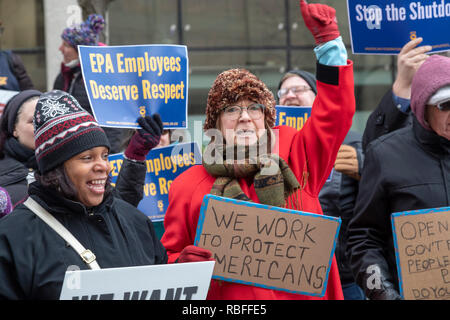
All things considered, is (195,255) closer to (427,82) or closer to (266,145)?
(266,145)

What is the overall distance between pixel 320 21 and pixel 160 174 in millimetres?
2065

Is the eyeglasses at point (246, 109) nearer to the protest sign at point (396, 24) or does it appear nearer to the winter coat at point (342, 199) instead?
the protest sign at point (396, 24)

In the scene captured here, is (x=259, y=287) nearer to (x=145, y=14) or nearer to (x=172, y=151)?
(x=172, y=151)

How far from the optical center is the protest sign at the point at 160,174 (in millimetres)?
4715

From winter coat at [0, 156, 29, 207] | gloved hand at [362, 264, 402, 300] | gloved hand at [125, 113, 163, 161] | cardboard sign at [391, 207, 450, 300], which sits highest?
gloved hand at [125, 113, 163, 161]

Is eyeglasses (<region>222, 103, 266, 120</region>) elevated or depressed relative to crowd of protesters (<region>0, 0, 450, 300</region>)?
elevated

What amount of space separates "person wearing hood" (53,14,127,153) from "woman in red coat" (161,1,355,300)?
221 cm

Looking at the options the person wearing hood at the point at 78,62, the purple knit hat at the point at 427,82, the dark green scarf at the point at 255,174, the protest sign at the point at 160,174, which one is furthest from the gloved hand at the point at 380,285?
the person wearing hood at the point at 78,62

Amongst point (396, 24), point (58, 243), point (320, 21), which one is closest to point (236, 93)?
point (320, 21)

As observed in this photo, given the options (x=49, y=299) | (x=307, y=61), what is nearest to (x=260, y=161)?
(x=49, y=299)

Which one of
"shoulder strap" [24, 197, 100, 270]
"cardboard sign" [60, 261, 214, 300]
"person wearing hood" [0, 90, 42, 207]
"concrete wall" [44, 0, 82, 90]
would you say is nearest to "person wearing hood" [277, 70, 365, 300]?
"person wearing hood" [0, 90, 42, 207]

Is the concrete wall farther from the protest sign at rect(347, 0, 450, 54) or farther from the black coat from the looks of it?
the black coat

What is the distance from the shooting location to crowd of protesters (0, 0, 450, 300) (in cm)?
257

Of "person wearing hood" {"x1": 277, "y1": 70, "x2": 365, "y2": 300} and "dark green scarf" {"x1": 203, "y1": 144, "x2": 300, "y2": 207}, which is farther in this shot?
"person wearing hood" {"x1": 277, "y1": 70, "x2": 365, "y2": 300}
